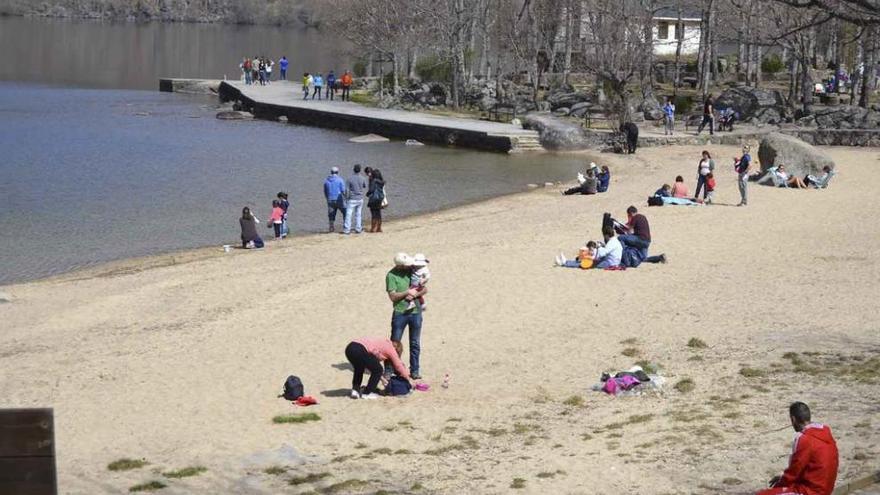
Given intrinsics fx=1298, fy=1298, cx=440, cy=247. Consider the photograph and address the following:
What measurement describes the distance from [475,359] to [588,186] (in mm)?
17552

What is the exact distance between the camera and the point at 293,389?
1538 cm

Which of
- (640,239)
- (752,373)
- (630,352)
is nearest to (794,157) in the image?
(640,239)

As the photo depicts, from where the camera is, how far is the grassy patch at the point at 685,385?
15.0m

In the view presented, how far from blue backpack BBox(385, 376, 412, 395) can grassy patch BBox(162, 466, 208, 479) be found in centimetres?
314

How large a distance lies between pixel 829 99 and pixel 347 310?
41.5 metres

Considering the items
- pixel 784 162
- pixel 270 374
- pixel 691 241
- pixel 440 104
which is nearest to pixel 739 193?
pixel 784 162

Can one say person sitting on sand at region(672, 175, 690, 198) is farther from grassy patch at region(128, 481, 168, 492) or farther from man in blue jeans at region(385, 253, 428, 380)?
grassy patch at region(128, 481, 168, 492)

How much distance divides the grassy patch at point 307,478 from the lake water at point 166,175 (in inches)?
551

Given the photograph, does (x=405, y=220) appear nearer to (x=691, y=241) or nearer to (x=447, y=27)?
(x=691, y=241)

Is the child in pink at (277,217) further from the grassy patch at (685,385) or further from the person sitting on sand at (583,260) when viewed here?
the grassy patch at (685,385)

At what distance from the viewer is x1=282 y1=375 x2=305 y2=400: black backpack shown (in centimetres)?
1538

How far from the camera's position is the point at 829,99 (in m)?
56.5

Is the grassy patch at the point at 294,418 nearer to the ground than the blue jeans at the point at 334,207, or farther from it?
nearer to the ground

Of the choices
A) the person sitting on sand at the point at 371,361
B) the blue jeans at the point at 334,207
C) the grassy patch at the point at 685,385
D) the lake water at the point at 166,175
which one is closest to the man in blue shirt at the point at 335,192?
the blue jeans at the point at 334,207
